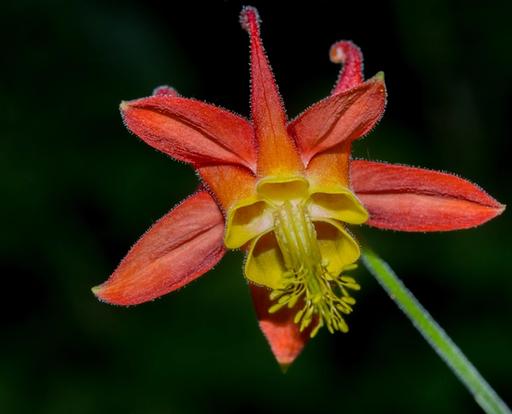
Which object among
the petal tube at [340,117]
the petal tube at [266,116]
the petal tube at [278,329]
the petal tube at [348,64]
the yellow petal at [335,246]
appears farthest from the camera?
the petal tube at [278,329]

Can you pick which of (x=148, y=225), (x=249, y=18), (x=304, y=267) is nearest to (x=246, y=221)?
(x=304, y=267)

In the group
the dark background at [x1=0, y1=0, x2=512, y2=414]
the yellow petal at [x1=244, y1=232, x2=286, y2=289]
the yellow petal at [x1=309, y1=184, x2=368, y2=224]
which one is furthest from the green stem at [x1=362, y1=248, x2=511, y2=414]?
the dark background at [x1=0, y1=0, x2=512, y2=414]

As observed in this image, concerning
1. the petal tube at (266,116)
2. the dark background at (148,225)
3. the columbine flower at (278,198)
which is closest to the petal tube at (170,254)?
the columbine flower at (278,198)

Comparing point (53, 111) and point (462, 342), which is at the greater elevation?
point (53, 111)

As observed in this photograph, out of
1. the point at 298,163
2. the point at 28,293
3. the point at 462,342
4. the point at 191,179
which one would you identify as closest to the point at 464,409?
the point at 462,342

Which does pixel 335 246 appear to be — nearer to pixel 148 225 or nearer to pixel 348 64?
pixel 348 64

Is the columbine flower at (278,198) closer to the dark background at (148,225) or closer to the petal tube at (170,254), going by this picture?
the petal tube at (170,254)

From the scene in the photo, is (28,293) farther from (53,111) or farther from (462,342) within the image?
(462,342)
